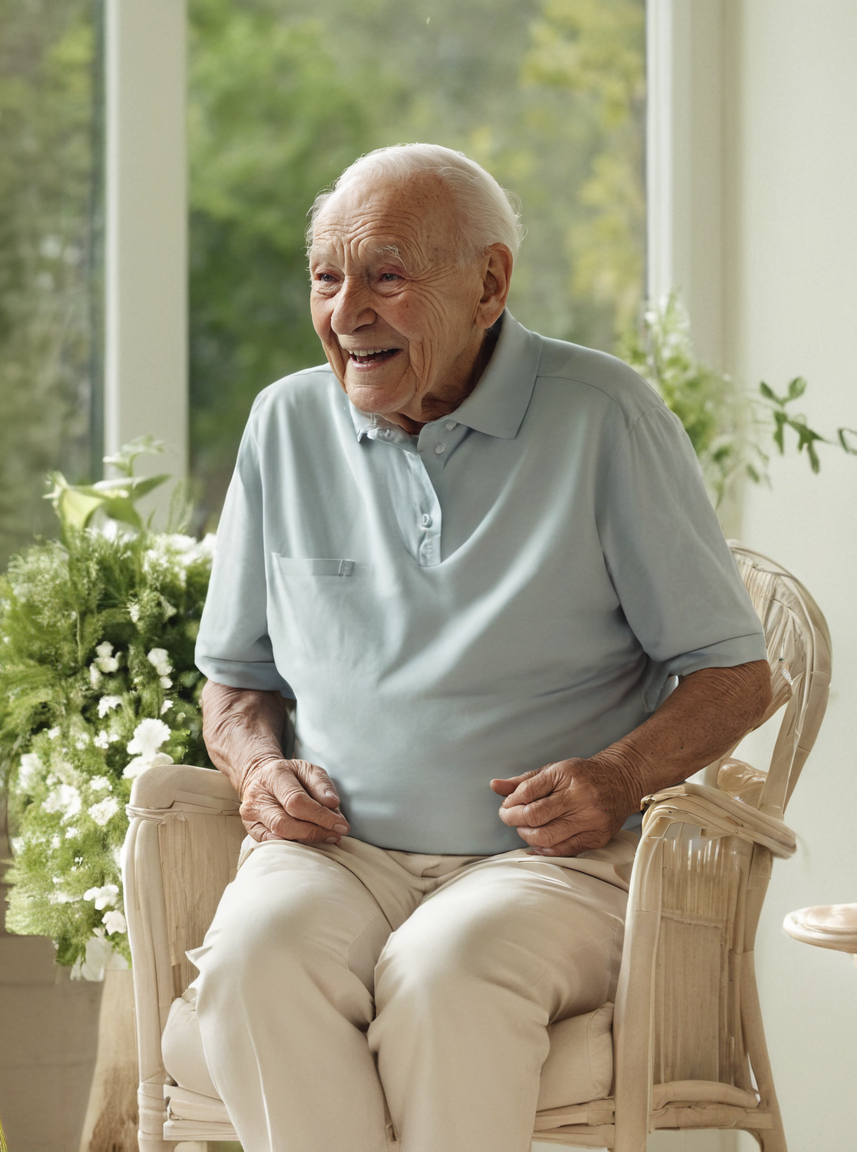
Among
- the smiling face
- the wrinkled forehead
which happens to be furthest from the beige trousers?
the wrinkled forehead

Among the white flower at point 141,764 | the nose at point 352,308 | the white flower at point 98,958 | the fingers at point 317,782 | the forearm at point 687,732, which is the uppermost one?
the nose at point 352,308

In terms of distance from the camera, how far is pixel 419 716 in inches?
59.7

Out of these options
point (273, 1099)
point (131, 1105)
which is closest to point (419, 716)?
point (273, 1099)

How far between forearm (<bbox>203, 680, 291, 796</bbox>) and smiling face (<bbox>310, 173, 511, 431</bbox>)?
1.47 feet

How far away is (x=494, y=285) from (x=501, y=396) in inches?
6.1

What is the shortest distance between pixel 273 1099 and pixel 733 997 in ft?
1.90

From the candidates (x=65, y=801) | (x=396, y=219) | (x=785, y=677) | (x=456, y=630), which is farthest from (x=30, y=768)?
(x=785, y=677)

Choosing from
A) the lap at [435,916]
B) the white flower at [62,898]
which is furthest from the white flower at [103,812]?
the lap at [435,916]

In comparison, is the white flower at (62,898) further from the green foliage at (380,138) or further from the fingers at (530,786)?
the green foliage at (380,138)

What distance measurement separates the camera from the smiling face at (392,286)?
1.54 metres

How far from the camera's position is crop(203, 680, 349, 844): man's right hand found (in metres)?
1.51

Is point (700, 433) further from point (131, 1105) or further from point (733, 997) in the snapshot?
point (131, 1105)

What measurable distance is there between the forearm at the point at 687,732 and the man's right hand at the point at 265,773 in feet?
1.12

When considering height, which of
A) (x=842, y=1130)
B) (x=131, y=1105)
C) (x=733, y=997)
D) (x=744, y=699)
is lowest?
(x=842, y=1130)
